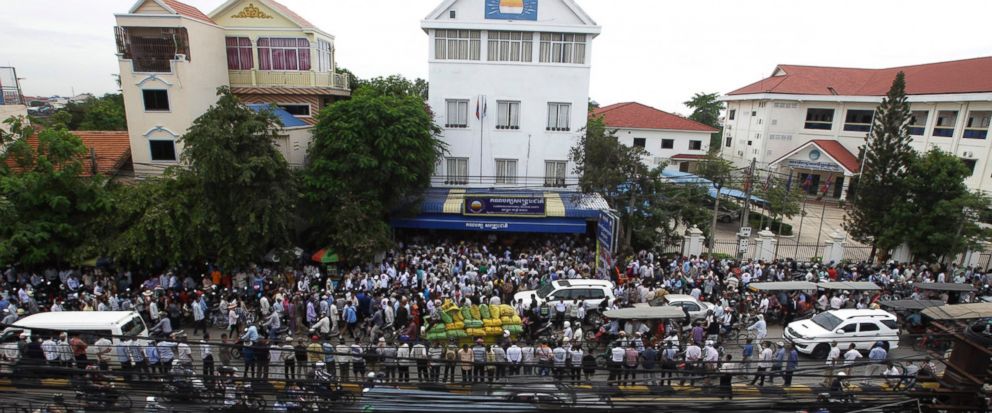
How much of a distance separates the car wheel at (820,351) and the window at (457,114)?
49.5ft

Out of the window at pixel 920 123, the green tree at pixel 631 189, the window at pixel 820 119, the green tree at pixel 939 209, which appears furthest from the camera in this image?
the window at pixel 820 119

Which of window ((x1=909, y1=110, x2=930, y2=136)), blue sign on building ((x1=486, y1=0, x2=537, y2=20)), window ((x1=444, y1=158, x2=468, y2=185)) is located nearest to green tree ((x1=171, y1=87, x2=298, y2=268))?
window ((x1=444, y1=158, x2=468, y2=185))

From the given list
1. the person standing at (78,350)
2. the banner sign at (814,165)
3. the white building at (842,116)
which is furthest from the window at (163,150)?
the banner sign at (814,165)

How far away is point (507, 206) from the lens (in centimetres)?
2120

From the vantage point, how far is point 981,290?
1770 centimetres

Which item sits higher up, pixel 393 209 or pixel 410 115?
pixel 410 115

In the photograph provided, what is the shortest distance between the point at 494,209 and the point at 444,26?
303 inches

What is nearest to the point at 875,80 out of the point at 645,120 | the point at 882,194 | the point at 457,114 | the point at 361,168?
the point at 645,120

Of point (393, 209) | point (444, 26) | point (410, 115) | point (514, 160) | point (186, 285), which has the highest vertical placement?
point (444, 26)

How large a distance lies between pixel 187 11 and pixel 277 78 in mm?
4565

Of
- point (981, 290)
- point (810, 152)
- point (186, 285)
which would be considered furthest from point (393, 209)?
point (810, 152)

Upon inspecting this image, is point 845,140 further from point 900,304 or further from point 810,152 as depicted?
point 900,304

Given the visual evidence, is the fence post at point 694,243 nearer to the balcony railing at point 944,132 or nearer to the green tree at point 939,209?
the green tree at point 939,209

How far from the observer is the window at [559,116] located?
2273cm
